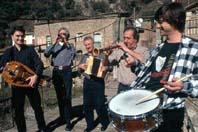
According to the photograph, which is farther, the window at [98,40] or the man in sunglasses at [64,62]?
the window at [98,40]

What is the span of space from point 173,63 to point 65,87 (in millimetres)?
3747

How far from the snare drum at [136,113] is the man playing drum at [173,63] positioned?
5.1 inches

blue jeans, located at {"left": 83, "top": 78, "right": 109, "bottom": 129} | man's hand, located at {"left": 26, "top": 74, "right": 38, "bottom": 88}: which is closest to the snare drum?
man's hand, located at {"left": 26, "top": 74, "right": 38, "bottom": 88}

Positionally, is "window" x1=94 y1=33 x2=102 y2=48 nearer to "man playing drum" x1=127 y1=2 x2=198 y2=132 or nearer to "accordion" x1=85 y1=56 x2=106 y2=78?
"accordion" x1=85 y1=56 x2=106 y2=78

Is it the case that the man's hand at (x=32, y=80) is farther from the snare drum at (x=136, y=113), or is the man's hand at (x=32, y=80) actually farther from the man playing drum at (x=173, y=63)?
the man playing drum at (x=173, y=63)

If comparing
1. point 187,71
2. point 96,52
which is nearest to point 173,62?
point 187,71

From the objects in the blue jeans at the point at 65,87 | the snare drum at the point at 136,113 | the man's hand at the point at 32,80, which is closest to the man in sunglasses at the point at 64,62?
the blue jeans at the point at 65,87

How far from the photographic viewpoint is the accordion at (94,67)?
21.9ft

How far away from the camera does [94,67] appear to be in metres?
6.73

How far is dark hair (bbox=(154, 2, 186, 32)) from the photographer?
371cm

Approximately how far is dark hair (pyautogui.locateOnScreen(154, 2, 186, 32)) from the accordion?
296cm

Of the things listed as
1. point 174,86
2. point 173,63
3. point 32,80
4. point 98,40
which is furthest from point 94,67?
point 98,40

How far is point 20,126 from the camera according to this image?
6602 millimetres

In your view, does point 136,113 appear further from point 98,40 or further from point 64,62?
point 98,40
